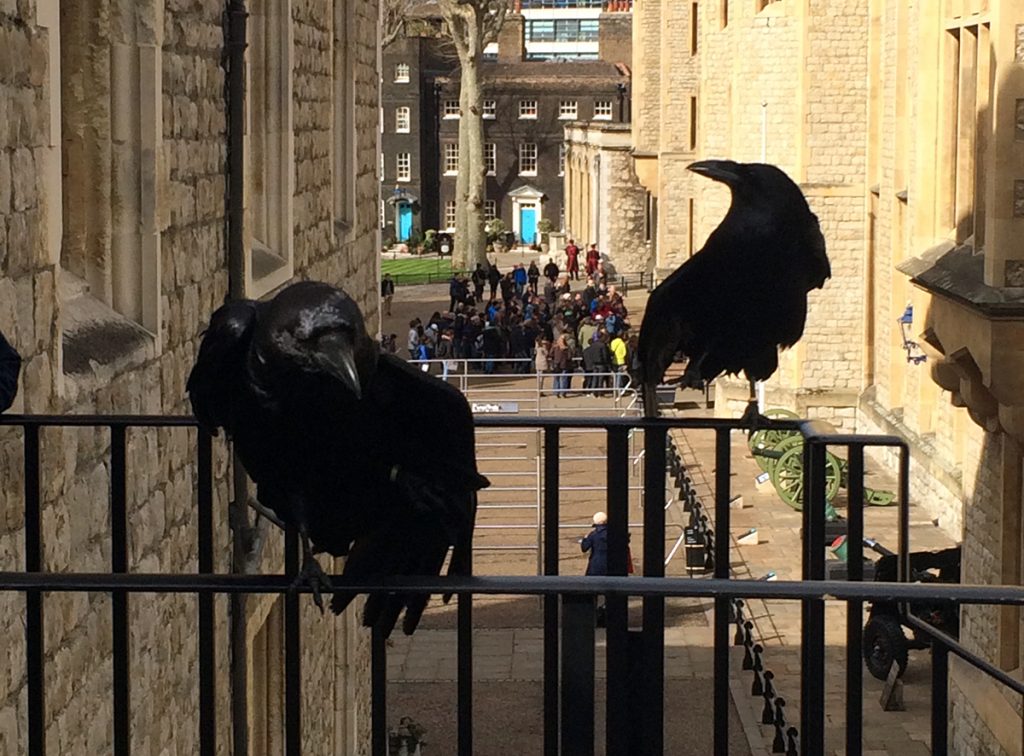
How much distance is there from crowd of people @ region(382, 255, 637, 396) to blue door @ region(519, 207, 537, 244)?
34.6 metres

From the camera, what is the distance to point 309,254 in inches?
436

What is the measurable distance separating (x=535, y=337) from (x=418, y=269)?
24036mm

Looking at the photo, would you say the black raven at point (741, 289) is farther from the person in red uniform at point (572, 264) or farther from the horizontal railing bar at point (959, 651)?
the person in red uniform at point (572, 264)

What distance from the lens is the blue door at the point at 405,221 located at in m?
71.9

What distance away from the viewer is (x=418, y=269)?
58.3 m

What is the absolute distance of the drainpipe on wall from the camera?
334 inches

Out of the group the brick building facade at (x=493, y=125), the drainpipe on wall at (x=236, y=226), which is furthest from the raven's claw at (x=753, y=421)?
the brick building facade at (x=493, y=125)

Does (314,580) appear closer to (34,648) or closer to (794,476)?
(34,648)

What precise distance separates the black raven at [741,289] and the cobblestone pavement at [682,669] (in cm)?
833

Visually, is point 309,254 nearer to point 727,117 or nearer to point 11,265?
point 11,265

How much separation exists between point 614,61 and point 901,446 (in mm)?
75900

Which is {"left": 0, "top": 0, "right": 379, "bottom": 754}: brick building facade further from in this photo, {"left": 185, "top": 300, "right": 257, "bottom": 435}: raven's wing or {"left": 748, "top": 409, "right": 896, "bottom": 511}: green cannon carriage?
{"left": 748, "top": 409, "right": 896, "bottom": 511}: green cannon carriage

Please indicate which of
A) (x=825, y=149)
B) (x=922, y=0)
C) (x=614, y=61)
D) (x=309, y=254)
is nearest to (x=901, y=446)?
(x=309, y=254)

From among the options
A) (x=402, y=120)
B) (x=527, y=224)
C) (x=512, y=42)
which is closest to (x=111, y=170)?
(x=402, y=120)
